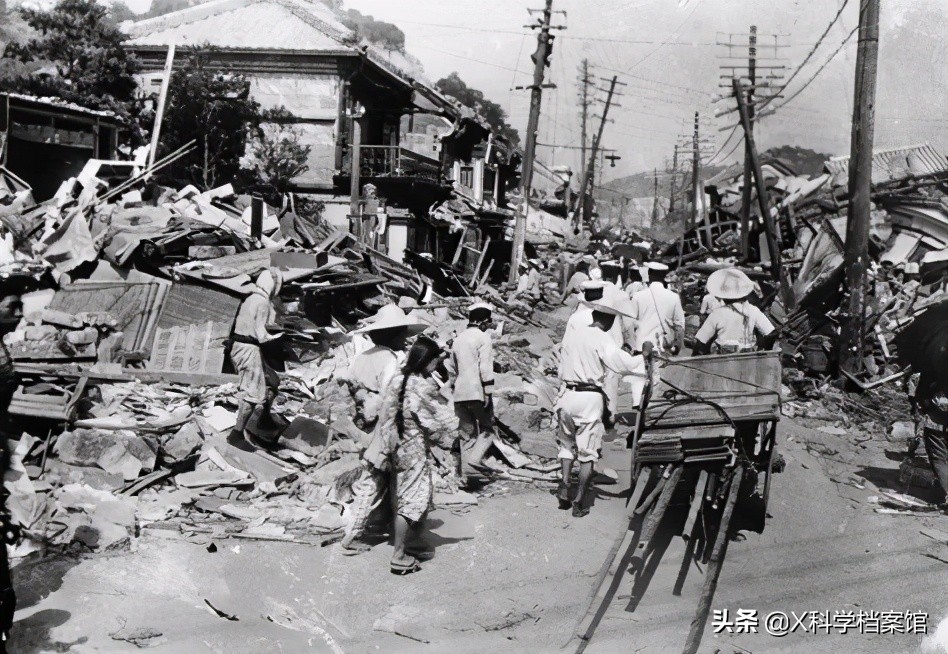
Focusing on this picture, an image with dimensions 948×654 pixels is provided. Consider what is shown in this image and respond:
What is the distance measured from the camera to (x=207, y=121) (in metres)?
20.7

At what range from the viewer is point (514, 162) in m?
44.1

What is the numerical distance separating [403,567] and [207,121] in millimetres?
17537

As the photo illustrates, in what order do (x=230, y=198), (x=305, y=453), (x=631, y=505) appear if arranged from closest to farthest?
(x=631, y=505)
(x=305, y=453)
(x=230, y=198)

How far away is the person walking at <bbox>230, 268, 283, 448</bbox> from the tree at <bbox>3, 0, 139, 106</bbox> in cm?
1395

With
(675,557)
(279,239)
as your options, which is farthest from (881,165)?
(675,557)

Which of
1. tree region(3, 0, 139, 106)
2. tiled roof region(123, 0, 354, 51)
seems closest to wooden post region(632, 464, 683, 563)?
tree region(3, 0, 139, 106)

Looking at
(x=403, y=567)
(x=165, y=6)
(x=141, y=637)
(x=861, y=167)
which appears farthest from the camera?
(x=165, y=6)

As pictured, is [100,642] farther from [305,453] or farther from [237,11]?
[237,11]

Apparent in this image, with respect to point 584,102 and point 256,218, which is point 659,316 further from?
point 584,102

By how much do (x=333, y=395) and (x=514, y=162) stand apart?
116ft

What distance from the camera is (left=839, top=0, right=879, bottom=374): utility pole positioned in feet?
35.7

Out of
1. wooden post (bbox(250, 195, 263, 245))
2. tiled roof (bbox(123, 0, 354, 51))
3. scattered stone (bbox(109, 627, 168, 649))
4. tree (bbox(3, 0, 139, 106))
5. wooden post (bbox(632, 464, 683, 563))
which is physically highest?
tiled roof (bbox(123, 0, 354, 51))

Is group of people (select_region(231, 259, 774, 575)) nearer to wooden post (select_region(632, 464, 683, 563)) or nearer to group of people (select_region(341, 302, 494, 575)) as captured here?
group of people (select_region(341, 302, 494, 575))

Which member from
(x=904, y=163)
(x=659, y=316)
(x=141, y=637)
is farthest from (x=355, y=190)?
(x=141, y=637)
